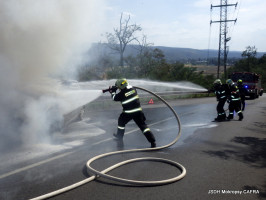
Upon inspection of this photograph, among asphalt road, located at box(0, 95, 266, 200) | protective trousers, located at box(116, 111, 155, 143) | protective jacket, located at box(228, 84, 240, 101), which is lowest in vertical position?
asphalt road, located at box(0, 95, 266, 200)

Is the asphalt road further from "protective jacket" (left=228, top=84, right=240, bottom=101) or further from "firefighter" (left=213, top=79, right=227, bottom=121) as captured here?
"protective jacket" (left=228, top=84, right=240, bottom=101)

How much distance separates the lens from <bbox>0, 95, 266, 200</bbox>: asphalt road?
11.2ft

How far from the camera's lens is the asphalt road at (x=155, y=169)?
11.2 feet

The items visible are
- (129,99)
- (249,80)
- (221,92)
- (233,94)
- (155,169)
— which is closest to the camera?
(155,169)

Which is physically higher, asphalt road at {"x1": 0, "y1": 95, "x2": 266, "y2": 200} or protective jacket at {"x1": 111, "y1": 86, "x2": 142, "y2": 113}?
protective jacket at {"x1": 111, "y1": 86, "x2": 142, "y2": 113}

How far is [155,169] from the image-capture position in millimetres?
4328

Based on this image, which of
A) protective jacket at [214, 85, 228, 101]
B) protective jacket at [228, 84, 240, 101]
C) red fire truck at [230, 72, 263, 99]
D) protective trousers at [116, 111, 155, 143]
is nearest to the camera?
protective trousers at [116, 111, 155, 143]

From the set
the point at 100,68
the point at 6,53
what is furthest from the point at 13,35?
the point at 100,68

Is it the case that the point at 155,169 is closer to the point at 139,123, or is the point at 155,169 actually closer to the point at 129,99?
the point at 139,123

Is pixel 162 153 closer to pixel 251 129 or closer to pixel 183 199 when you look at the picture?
pixel 183 199

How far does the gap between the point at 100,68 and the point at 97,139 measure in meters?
17.0

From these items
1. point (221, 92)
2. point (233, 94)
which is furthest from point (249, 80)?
point (221, 92)

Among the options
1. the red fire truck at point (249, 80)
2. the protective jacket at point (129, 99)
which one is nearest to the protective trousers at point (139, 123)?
the protective jacket at point (129, 99)

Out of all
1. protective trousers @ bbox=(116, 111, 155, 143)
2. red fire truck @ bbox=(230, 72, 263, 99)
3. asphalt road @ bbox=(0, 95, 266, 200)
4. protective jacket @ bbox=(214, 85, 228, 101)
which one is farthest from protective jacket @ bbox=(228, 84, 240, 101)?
red fire truck @ bbox=(230, 72, 263, 99)
